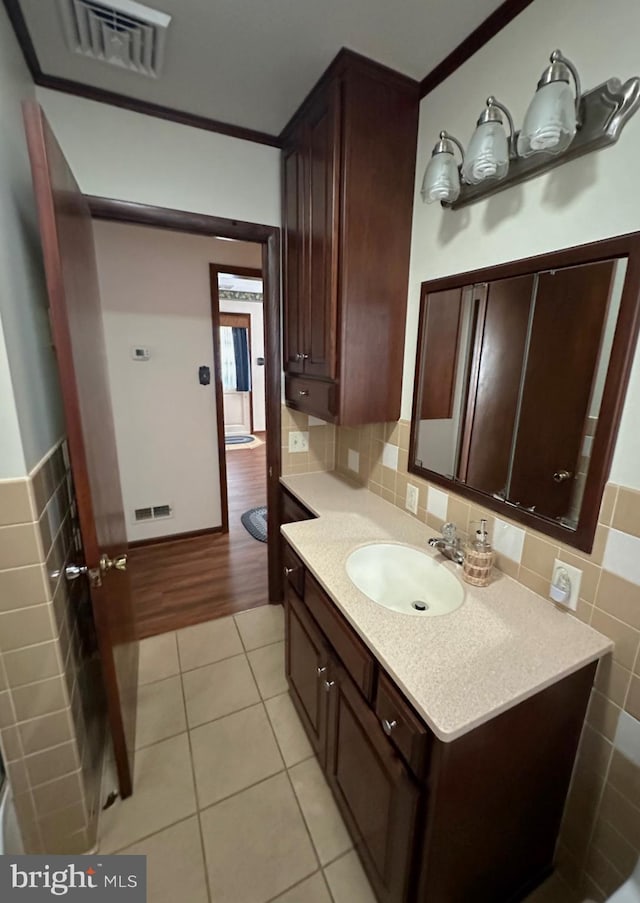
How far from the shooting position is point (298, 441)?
2.14m

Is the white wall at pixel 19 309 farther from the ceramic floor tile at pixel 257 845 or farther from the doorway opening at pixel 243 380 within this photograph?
the doorway opening at pixel 243 380

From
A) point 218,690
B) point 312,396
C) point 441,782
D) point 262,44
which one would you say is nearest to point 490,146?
point 262,44

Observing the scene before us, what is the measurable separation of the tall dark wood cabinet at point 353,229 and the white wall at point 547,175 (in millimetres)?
128

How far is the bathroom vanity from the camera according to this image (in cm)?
80

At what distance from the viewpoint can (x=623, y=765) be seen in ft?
3.13

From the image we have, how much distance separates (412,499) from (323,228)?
1160 mm

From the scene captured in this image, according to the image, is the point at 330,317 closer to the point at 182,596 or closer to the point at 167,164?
the point at 167,164

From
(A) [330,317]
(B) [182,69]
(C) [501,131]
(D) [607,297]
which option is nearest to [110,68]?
(B) [182,69]

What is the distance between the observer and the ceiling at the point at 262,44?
1090 millimetres

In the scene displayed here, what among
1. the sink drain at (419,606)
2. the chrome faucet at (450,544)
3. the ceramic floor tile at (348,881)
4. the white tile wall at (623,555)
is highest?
the white tile wall at (623,555)

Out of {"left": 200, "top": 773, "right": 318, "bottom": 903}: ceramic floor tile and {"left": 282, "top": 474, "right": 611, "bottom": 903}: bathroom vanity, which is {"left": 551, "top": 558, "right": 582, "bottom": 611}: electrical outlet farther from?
{"left": 200, "top": 773, "right": 318, "bottom": 903}: ceramic floor tile

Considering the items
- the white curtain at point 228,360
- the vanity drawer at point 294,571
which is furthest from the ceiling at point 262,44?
the white curtain at point 228,360

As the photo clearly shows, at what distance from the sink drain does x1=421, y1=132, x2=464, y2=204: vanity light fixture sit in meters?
1.34

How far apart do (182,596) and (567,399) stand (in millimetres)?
2413
